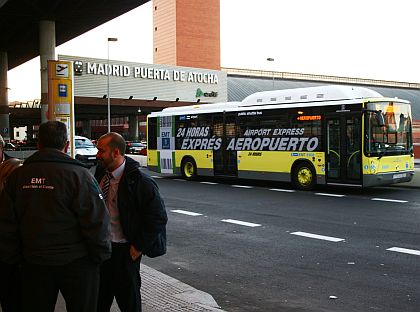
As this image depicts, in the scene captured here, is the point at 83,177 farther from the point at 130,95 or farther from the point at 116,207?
the point at 130,95

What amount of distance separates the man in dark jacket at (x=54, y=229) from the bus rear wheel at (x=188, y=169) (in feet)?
57.1

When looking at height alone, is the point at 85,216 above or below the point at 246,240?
above

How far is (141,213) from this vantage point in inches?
158

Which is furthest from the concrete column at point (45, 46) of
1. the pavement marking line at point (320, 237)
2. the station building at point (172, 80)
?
the pavement marking line at point (320, 237)

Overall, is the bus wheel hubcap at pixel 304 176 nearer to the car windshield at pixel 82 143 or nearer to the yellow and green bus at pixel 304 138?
the yellow and green bus at pixel 304 138

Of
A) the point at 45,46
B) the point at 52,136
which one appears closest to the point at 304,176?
the point at 52,136

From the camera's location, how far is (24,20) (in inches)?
1401

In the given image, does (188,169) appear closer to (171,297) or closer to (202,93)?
A: (171,297)

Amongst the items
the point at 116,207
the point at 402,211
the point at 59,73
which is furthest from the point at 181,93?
the point at 116,207

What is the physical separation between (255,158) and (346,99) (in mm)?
3998

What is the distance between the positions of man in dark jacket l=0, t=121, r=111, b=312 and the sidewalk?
171 centimetres

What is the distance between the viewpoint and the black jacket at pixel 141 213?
3932 mm

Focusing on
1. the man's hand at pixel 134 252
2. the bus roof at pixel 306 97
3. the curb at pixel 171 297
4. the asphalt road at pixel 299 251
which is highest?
the bus roof at pixel 306 97

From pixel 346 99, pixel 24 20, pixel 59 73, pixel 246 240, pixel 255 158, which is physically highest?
pixel 24 20
